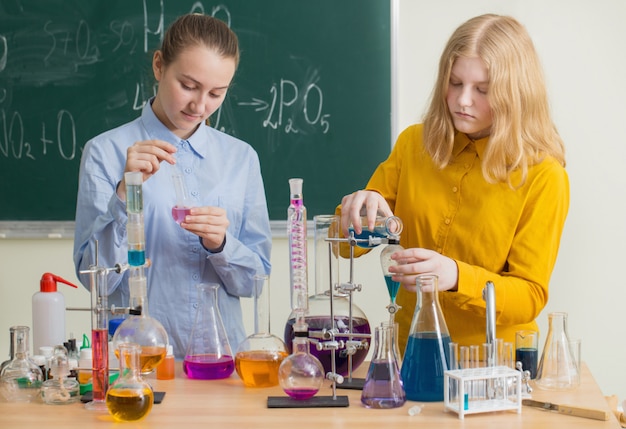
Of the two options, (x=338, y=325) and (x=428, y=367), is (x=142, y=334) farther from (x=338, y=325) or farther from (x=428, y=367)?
(x=428, y=367)

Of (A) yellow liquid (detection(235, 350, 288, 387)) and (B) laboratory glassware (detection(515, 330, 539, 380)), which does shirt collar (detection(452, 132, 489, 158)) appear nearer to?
(B) laboratory glassware (detection(515, 330, 539, 380))

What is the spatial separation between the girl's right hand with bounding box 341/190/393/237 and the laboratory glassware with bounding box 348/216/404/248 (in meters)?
0.01

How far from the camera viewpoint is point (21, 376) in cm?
159

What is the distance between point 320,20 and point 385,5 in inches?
10.0

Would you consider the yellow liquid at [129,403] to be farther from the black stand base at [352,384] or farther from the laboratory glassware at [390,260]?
the laboratory glassware at [390,260]

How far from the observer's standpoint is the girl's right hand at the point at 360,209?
1.70 meters

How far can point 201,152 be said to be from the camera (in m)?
2.14

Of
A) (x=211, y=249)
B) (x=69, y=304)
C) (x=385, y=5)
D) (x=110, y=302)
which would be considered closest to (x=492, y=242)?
(x=211, y=249)

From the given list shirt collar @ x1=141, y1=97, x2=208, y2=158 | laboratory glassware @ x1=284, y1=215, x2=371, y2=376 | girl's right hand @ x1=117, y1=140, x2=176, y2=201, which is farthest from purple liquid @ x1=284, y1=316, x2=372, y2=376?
shirt collar @ x1=141, y1=97, x2=208, y2=158

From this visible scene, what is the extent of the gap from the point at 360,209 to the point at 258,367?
400 mm

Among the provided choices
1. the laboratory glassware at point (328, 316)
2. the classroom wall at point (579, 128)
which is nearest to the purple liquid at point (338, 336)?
the laboratory glassware at point (328, 316)

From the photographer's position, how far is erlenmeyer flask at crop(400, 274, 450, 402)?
4.96ft

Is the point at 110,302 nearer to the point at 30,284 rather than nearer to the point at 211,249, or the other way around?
the point at 211,249

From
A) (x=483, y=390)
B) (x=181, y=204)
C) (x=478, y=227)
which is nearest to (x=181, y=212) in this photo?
(x=181, y=204)
